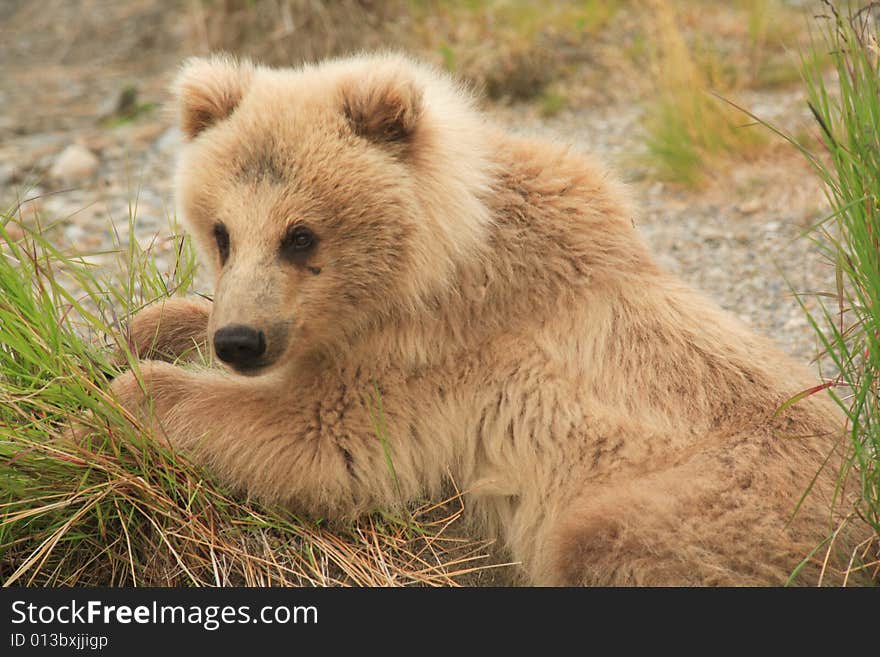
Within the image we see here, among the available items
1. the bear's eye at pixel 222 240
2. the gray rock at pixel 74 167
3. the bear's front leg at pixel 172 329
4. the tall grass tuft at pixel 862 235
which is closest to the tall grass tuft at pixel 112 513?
the bear's front leg at pixel 172 329

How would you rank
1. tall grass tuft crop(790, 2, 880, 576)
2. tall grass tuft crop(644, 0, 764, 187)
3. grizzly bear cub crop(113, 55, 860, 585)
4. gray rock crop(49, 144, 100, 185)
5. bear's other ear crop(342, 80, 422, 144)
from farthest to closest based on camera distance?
gray rock crop(49, 144, 100, 185)
tall grass tuft crop(644, 0, 764, 187)
bear's other ear crop(342, 80, 422, 144)
grizzly bear cub crop(113, 55, 860, 585)
tall grass tuft crop(790, 2, 880, 576)

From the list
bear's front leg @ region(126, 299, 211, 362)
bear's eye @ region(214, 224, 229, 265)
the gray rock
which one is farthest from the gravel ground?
bear's eye @ region(214, 224, 229, 265)

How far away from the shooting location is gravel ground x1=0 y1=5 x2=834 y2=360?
6.41 metres

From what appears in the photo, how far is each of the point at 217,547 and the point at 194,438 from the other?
0.44m

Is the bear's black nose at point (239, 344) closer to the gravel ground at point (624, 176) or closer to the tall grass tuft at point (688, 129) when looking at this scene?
the gravel ground at point (624, 176)

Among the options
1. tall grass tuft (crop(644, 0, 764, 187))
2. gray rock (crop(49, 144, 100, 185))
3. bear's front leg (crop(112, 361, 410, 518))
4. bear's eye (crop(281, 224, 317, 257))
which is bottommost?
gray rock (crop(49, 144, 100, 185))

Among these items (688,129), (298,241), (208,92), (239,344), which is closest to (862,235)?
(298,241)

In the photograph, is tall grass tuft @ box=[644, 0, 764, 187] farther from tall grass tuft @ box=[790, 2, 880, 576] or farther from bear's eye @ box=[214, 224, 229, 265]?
bear's eye @ box=[214, 224, 229, 265]

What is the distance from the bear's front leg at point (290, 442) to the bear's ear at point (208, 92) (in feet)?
3.39

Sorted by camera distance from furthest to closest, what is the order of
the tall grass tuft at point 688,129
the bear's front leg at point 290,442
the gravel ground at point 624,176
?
the tall grass tuft at point 688,129
the gravel ground at point 624,176
the bear's front leg at point 290,442

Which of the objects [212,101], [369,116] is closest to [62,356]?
[212,101]

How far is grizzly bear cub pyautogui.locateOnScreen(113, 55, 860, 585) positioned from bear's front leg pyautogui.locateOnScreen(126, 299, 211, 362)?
0.37 metres

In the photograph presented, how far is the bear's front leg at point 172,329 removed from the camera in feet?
14.5

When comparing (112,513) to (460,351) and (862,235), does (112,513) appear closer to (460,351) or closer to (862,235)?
(460,351)
